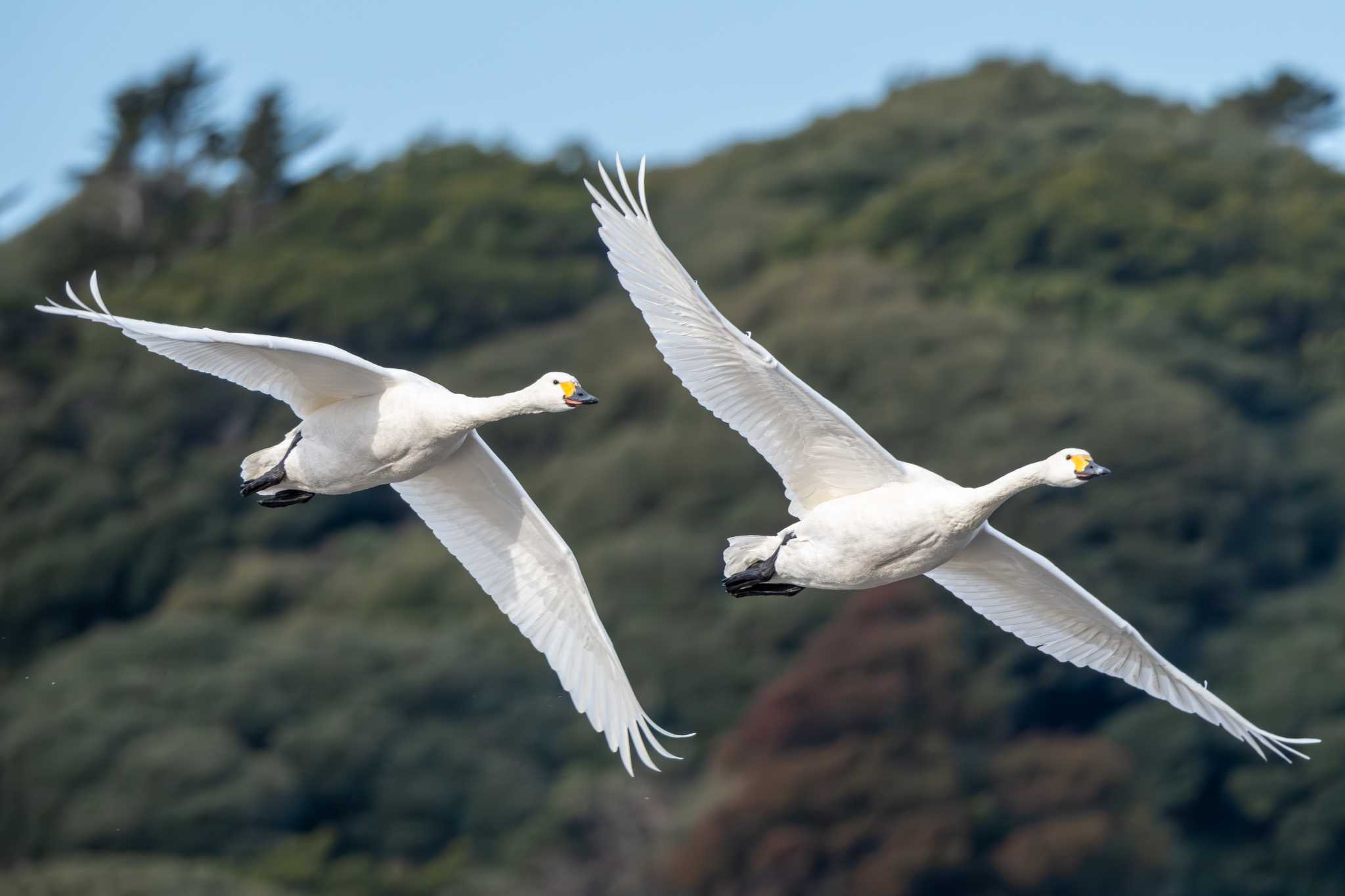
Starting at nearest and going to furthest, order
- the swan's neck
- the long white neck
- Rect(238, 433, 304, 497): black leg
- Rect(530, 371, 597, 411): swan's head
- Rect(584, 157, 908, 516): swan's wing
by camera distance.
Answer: the swan's neck < Rect(584, 157, 908, 516): swan's wing < the long white neck < Rect(530, 371, 597, 411): swan's head < Rect(238, 433, 304, 497): black leg

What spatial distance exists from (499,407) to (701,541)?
3452cm

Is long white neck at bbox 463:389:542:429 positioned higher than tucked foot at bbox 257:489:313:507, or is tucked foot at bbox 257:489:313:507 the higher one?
long white neck at bbox 463:389:542:429

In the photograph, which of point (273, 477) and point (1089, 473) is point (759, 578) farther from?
point (273, 477)

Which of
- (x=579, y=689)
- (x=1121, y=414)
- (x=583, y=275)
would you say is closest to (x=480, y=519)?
(x=579, y=689)

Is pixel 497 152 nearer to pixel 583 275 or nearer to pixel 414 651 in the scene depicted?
pixel 583 275

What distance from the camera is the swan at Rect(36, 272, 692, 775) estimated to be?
1555 centimetres

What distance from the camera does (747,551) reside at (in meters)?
15.8

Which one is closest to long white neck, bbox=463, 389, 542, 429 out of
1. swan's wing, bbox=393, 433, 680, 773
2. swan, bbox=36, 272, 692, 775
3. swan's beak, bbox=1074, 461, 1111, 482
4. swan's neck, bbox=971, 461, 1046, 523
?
swan, bbox=36, 272, 692, 775

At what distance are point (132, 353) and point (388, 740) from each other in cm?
2113

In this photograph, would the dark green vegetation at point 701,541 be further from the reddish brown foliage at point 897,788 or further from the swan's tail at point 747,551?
the swan's tail at point 747,551

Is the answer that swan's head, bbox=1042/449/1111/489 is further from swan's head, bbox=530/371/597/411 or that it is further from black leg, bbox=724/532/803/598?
swan's head, bbox=530/371/597/411

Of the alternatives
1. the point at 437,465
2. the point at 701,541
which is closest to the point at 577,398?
the point at 437,465

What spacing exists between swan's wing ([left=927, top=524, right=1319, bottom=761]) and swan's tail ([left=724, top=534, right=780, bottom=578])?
1.25 metres

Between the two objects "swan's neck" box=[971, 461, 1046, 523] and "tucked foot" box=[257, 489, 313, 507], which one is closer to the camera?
"swan's neck" box=[971, 461, 1046, 523]
